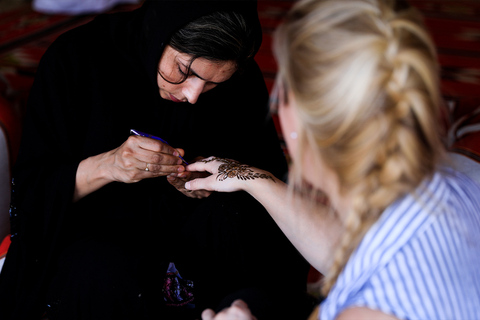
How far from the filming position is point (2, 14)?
4.67 m

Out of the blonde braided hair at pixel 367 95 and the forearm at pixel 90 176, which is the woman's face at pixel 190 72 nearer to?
the forearm at pixel 90 176

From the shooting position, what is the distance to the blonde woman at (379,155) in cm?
68

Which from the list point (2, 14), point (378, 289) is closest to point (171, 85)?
point (378, 289)

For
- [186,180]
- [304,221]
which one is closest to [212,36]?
[186,180]

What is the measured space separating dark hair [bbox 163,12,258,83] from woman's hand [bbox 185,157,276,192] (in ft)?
0.97

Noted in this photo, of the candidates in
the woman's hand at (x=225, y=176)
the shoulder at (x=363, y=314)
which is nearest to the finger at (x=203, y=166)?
the woman's hand at (x=225, y=176)

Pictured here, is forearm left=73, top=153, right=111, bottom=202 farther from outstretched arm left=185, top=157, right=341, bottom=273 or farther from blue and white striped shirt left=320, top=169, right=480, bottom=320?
blue and white striped shirt left=320, top=169, right=480, bottom=320

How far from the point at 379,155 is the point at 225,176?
640 millimetres

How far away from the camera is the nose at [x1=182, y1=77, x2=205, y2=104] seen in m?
1.31

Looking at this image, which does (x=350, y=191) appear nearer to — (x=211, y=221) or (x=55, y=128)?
(x=211, y=221)

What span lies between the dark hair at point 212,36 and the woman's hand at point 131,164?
252 mm

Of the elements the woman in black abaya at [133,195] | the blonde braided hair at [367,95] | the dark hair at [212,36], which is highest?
the blonde braided hair at [367,95]

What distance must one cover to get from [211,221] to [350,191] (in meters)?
0.66

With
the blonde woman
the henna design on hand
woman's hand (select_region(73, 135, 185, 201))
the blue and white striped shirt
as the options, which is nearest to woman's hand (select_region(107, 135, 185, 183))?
woman's hand (select_region(73, 135, 185, 201))
